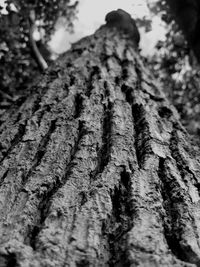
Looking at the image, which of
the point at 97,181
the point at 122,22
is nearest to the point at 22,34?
the point at 122,22

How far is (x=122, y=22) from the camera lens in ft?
13.1

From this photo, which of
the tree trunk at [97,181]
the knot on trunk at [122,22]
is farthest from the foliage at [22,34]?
the tree trunk at [97,181]

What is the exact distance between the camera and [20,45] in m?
5.20

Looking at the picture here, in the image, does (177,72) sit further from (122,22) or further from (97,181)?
(97,181)

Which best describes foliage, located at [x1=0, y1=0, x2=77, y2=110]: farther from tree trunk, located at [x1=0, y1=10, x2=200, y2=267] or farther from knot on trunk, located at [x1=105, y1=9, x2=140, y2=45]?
tree trunk, located at [x1=0, y1=10, x2=200, y2=267]

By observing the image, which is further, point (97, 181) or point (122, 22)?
point (122, 22)

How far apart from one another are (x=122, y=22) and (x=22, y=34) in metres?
1.77

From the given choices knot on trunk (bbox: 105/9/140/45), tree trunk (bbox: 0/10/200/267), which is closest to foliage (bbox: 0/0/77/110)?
knot on trunk (bbox: 105/9/140/45)

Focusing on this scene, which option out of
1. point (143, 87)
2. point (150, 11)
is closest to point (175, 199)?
point (143, 87)

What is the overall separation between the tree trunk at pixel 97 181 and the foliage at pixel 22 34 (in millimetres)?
2415

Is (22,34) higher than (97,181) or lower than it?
higher

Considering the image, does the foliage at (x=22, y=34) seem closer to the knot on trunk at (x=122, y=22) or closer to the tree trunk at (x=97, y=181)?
the knot on trunk at (x=122, y=22)

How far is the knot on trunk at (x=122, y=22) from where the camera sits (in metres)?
3.96

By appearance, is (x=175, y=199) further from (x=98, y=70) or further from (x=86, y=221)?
(x=98, y=70)
